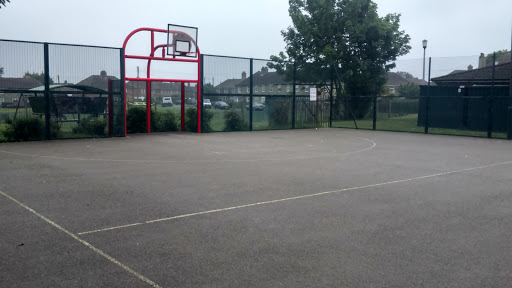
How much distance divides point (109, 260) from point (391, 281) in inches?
109

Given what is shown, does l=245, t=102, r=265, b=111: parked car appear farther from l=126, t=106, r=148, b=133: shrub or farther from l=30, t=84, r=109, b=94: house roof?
l=30, t=84, r=109, b=94: house roof

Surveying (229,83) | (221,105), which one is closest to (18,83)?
(221,105)

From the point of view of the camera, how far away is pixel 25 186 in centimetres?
807

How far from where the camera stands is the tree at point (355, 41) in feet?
104

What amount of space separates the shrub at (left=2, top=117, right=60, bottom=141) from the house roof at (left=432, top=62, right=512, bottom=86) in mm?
21424

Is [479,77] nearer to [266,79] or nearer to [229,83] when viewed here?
[266,79]

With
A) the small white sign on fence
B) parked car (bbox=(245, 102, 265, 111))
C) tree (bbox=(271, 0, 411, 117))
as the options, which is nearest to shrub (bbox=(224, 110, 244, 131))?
parked car (bbox=(245, 102, 265, 111))

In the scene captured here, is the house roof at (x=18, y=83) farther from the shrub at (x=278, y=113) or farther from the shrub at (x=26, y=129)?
the shrub at (x=278, y=113)

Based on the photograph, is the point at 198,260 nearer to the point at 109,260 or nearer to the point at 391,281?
the point at 109,260

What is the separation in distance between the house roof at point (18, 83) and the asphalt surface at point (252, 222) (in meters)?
4.71

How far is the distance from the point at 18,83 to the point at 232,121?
31.0 ft

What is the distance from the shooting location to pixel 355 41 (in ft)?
106

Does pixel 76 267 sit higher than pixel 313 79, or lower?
lower

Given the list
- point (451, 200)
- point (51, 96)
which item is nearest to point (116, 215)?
point (451, 200)
